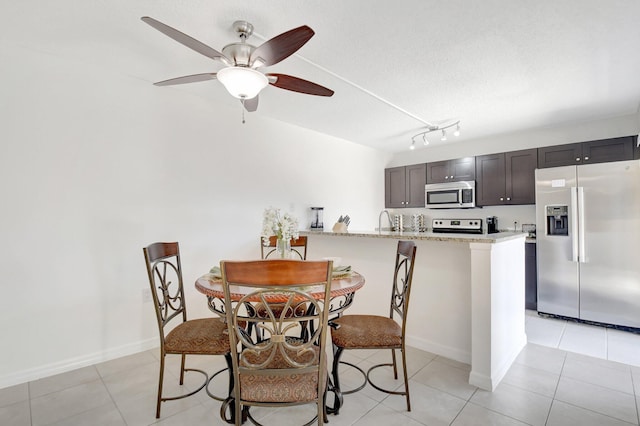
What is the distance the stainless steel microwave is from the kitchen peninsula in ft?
6.72

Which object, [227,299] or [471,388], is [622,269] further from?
[227,299]

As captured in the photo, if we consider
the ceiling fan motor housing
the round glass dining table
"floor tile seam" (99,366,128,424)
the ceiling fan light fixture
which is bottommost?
"floor tile seam" (99,366,128,424)

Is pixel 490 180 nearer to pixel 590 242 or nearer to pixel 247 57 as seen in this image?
pixel 590 242

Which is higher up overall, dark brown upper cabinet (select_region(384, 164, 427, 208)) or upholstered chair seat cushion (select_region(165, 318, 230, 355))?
dark brown upper cabinet (select_region(384, 164, 427, 208))

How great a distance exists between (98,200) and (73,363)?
1293 millimetres

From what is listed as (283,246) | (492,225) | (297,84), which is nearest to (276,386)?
(283,246)

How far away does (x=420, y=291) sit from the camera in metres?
2.65

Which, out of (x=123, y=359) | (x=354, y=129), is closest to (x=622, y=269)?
(x=354, y=129)

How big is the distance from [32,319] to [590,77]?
193 inches

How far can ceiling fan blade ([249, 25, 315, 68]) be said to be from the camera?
1451 mm

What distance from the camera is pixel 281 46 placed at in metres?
1.57

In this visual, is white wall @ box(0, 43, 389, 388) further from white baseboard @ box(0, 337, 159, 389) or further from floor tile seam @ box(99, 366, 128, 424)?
floor tile seam @ box(99, 366, 128, 424)

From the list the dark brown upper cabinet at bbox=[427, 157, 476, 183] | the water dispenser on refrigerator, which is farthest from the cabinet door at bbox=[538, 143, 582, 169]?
the dark brown upper cabinet at bbox=[427, 157, 476, 183]

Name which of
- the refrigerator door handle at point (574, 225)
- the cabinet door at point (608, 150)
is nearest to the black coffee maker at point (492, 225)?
the refrigerator door handle at point (574, 225)
